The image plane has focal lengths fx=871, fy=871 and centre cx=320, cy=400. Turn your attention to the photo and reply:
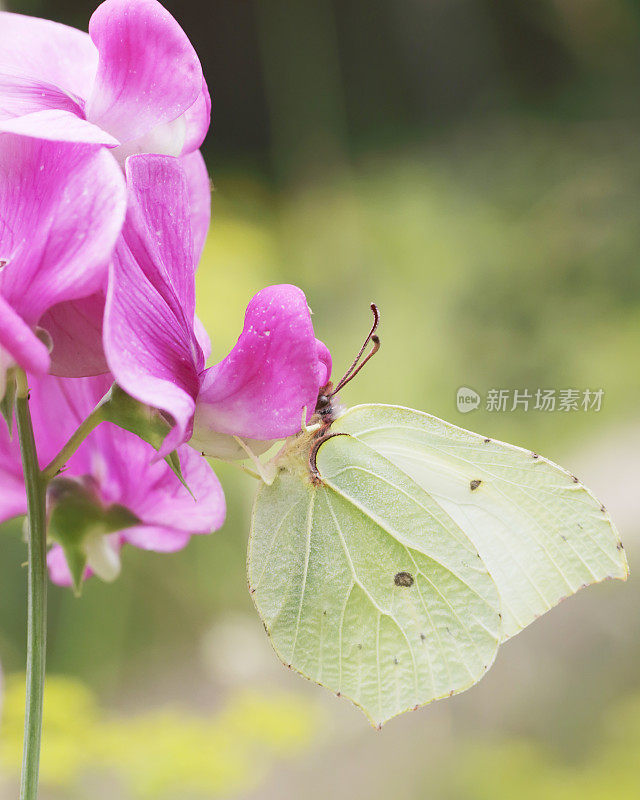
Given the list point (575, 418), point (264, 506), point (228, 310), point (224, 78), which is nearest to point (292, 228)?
point (228, 310)

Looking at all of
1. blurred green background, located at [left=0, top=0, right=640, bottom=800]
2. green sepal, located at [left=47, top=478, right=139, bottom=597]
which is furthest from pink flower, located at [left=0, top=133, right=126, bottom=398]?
blurred green background, located at [left=0, top=0, right=640, bottom=800]

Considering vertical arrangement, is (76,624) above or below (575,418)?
below

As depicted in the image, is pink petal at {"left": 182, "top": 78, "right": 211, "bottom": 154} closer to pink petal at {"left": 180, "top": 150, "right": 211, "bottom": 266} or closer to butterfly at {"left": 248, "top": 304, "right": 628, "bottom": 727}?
pink petal at {"left": 180, "top": 150, "right": 211, "bottom": 266}

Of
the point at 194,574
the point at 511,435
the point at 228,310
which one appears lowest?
the point at 194,574

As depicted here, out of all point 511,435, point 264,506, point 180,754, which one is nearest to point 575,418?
point 511,435

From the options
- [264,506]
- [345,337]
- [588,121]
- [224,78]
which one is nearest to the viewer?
[264,506]

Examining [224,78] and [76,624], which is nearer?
[76,624]

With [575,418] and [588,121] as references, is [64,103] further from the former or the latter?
[588,121]

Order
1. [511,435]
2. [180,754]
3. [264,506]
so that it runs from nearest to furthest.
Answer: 1. [264,506]
2. [180,754]
3. [511,435]
